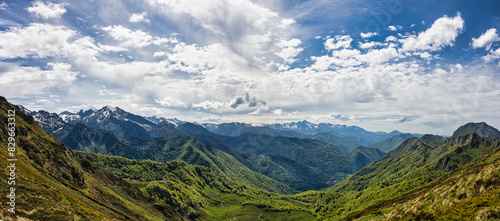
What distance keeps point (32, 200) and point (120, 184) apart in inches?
5388

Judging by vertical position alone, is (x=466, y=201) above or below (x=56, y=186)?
above

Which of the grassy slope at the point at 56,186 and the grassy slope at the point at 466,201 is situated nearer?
the grassy slope at the point at 466,201

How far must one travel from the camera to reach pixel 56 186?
8450 centimetres

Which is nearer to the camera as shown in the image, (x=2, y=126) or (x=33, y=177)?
(x=33, y=177)

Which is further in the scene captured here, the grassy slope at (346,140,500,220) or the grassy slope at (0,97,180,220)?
the grassy slope at (0,97,180,220)

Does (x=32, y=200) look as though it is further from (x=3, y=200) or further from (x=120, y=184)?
(x=120, y=184)

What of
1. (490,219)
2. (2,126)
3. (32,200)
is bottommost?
(32,200)

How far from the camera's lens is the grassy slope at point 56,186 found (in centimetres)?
5578

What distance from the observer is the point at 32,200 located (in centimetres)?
5538

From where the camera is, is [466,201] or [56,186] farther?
[56,186]

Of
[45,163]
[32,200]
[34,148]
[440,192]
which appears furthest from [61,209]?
[440,192]

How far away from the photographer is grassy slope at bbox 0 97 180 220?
5578 centimetres

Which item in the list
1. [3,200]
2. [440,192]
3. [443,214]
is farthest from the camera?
[440,192]

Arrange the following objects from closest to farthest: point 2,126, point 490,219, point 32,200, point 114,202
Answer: point 490,219
point 32,200
point 2,126
point 114,202
